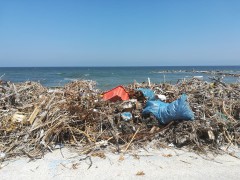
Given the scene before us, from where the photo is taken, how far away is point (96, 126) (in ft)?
17.1

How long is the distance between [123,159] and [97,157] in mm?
449

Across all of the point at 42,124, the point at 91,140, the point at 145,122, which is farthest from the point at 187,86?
the point at 42,124

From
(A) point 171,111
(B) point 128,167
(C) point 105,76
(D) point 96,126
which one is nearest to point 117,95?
(D) point 96,126

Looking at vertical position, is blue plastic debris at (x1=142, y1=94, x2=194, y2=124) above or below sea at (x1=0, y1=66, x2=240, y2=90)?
above

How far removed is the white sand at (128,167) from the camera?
3691 mm

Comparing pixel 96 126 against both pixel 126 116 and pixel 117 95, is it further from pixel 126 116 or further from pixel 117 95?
pixel 117 95

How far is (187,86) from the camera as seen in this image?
7.49 meters

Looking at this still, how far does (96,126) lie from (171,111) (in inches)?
62.4

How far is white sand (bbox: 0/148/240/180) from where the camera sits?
369 centimetres

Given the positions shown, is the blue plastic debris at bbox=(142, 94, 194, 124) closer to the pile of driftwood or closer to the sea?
the pile of driftwood

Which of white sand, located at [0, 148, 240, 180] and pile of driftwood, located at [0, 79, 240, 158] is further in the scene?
pile of driftwood, located at [0, 79, 240, 158]

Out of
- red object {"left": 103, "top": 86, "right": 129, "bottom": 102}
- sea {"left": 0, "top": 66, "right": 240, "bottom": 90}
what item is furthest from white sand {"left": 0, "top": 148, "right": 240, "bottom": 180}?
sea {"left": 0, "top": 66, "right": 240, "bottom": 90}

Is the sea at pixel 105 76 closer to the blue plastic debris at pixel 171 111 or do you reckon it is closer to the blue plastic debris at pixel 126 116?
the blue plastic debris at pixel 171 111

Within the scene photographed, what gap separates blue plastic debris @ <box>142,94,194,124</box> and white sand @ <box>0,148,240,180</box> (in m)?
0.88
